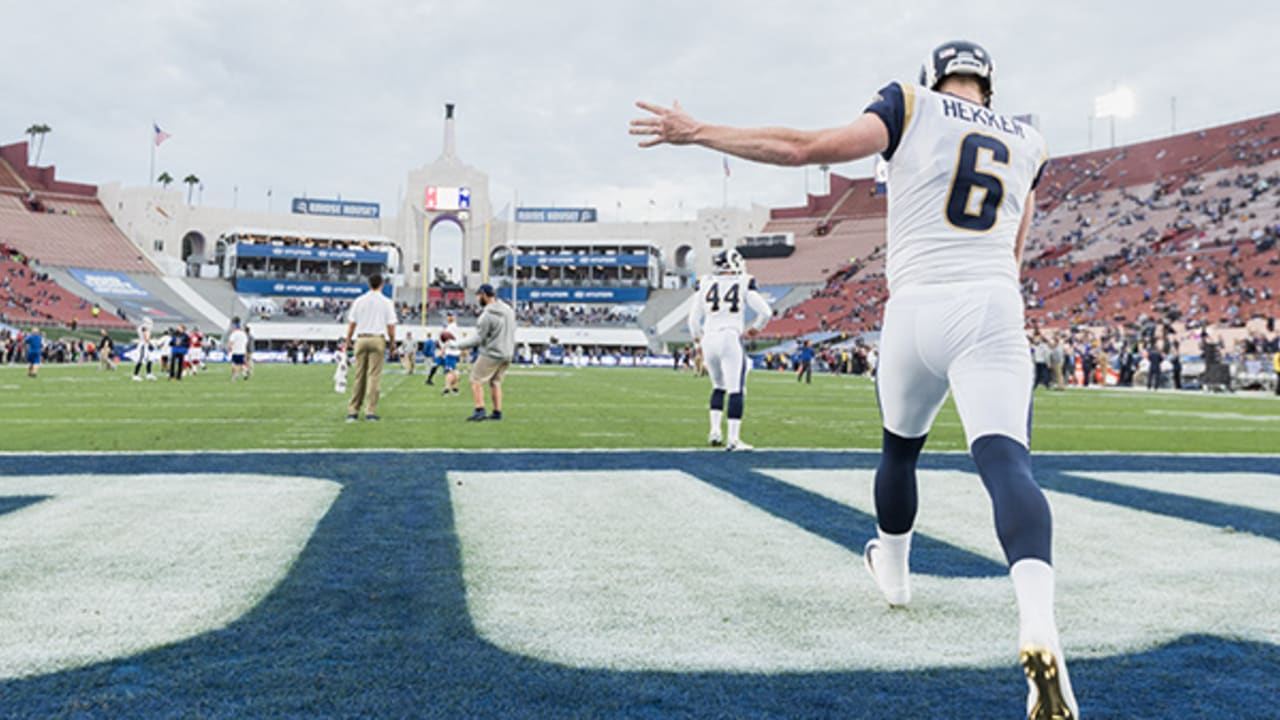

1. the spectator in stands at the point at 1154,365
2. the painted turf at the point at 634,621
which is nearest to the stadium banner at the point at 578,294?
the spectator in stands at the point at 1154,365

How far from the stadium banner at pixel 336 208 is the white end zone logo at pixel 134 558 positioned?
8061 centimetres

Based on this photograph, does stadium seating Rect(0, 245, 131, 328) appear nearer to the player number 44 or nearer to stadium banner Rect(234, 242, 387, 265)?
stadium banner Rect(234, 242, 387, 265)

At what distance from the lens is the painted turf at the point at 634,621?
197cm

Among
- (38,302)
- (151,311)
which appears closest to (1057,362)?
(38,302)

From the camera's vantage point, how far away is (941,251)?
266 centimetres

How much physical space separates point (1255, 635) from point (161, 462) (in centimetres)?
620

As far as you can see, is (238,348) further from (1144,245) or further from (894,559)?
(1144,245)

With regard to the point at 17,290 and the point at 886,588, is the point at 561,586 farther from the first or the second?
the point at 17,290

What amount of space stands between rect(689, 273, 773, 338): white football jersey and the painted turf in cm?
320

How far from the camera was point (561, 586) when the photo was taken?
9.72 ft

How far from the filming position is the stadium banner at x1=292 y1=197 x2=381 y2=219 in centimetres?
8138

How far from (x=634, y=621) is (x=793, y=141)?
58.2 inches

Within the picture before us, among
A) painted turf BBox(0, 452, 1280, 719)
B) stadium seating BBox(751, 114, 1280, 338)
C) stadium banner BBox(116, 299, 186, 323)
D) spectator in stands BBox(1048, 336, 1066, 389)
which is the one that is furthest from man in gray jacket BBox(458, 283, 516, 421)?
stadium banner BBox(116, 299, 186, 323)

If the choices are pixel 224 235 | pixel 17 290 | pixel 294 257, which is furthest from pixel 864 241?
pixel 17 290
